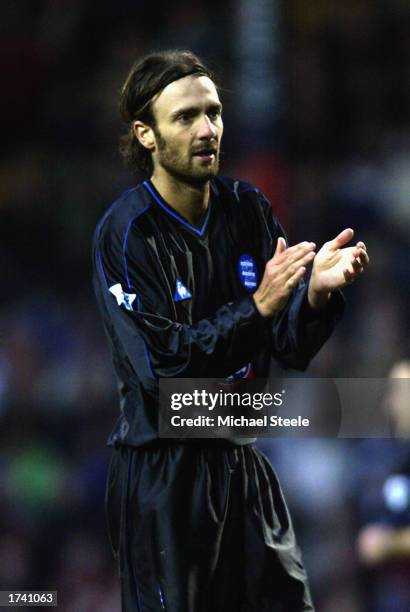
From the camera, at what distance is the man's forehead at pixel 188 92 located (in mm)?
1967

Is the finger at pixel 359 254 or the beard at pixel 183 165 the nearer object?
the finger at pixel 359 254

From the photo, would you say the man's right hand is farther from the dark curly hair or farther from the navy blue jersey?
the dark curly hair

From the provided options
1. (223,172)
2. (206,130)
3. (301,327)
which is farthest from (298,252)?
(223,172)

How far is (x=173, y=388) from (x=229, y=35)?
2339 mm

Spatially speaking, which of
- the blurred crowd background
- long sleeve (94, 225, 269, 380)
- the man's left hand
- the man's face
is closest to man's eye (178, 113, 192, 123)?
the man's face

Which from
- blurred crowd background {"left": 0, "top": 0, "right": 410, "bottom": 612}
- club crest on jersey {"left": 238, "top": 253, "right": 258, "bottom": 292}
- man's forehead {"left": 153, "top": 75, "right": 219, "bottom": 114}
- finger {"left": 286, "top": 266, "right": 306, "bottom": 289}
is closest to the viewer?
finger {"left": 286, "top": 266, "right": 306, "bottom": 289}

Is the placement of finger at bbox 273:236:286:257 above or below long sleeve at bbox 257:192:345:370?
above

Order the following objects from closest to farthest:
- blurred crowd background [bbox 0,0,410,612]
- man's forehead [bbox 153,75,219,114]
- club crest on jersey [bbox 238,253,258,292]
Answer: man's forehead [bbox 153,75,219,114] → club crest on jersey [bbox 238,253,258,292] → blurred crowd background [bbox 0,0,410,612]

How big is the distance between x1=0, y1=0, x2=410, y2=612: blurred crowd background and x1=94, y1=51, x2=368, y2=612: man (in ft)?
2.68

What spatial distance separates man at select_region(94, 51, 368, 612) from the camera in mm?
1949

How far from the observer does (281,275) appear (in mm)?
1875

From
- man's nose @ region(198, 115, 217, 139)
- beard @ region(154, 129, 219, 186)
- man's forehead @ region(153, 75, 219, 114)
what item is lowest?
beard @ region(154, 129, 219, 186)

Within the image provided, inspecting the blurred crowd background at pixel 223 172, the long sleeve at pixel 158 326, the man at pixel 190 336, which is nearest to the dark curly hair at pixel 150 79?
the man at pixel 190 336

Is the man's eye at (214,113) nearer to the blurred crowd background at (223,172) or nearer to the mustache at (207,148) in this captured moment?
the mustache at (207,148)
